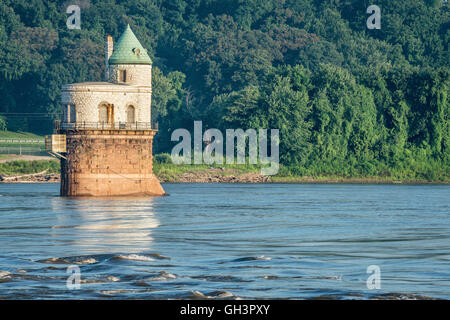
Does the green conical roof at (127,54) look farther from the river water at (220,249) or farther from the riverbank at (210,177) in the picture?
the riverbank at (210,177)

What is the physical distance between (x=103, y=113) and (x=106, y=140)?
2105mm

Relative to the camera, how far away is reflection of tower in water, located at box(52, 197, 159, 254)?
142 feet

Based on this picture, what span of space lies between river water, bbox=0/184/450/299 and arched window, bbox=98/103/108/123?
220 inches

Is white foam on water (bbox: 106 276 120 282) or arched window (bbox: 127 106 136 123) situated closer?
white foam on water (bbox: 106 276 120 282)

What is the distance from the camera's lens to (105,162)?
72.5 meters

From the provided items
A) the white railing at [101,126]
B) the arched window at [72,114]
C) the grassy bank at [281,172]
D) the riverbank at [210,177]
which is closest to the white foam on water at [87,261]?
the white railing at [101,126]

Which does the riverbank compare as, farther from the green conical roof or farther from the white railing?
the white railing

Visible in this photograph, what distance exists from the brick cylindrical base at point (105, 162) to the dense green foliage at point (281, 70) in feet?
149

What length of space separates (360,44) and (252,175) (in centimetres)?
6018

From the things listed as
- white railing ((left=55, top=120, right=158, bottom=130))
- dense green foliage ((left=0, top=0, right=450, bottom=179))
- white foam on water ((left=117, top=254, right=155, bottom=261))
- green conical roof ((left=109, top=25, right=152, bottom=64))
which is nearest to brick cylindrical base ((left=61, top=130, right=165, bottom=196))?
white railing ((left=55, top=120, right=158, bottom=130))

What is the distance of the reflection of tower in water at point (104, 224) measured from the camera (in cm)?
A: 4342

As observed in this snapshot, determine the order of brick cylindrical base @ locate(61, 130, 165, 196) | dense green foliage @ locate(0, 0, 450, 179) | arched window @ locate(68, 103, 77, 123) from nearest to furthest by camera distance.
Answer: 1. brick cylindrical base @ locate(61, 130, 165, 196)
2. arched window @ locate(68, 103, 77, 123)
3. dense green foliage @ locate(0, 0, 450, 179)

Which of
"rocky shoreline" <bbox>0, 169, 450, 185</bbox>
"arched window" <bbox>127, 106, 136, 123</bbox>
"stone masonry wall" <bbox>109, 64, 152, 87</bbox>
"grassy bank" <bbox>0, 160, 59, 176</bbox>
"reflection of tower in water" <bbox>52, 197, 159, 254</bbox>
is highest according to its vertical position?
"stone masonry wall" <bbox>109, 64, 152, 87</bbox>

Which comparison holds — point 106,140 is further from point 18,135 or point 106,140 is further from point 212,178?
point 18,135
